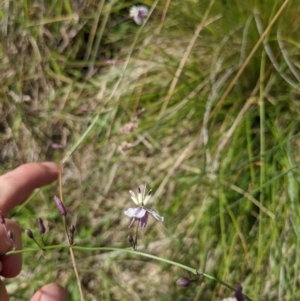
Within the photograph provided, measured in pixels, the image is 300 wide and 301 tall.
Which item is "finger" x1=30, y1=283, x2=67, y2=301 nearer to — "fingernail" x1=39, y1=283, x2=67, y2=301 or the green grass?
"fingernail" x1=39, y1=283, x2=67, y2=301

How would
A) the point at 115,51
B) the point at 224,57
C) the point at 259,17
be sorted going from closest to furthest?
the point at 259,17 → the point at 224,57 → the point at 115,51

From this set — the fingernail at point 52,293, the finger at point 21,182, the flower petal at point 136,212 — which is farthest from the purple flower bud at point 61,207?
the finger at point 21,182

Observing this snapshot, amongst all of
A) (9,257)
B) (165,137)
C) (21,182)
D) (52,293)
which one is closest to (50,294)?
(52,293)

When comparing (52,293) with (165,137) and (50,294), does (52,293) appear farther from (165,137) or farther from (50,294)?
(165,137)

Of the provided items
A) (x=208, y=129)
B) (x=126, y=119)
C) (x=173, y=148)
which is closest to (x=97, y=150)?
(x=126, y=119)

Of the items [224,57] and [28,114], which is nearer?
[224,57]

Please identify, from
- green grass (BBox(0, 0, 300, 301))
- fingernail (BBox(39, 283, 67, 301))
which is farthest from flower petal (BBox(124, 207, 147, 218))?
green grass (BBox(0, 0, 300, 301))

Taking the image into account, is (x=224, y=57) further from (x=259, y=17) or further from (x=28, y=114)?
(x=28, y=114)
